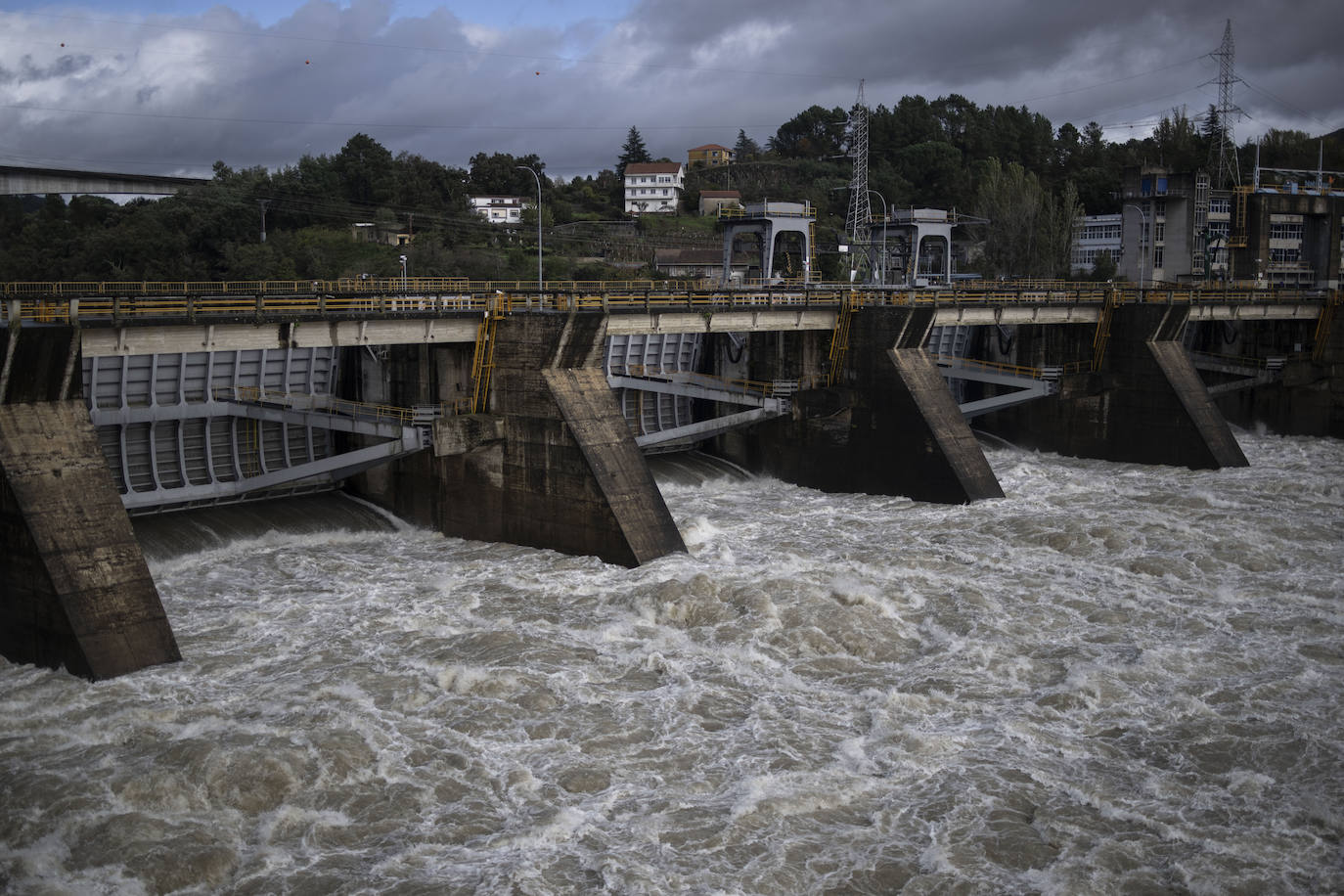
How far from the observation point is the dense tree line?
65438 mm

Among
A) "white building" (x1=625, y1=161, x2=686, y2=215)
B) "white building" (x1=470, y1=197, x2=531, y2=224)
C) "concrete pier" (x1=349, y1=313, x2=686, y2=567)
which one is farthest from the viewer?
"white building" (x1=625, y1=161, x2=686, y2=215)

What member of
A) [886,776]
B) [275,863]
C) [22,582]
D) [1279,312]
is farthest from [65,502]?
[1279,312]

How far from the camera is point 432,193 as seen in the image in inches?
3248

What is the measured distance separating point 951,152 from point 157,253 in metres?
72.7

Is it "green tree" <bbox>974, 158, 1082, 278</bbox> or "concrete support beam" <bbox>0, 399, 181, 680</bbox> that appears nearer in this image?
"concrete support beam" <bbox>0, 399, 181, 680</bbox>

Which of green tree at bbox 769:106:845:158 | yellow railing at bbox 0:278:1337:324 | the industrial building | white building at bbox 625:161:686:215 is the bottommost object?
yellow railing at bbox 0:278:1337:324

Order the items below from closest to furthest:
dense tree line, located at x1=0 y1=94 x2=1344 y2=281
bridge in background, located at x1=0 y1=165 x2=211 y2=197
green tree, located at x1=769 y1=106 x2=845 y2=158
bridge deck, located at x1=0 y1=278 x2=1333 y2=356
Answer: bridge deck, located at x1=0 y1=278 x2=1333 y2=356
bridge in background, located at x1=0 y1=165 x2=211 y2=197
dense tree line, located at x1=0 y1=94 x2=1344 y2=281
green tree, located at x1=769 y1=106 x2=845 y2=158

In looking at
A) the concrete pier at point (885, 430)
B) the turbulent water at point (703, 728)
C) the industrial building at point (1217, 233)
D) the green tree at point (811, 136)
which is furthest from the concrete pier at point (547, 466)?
the green tree at point (811, 136)

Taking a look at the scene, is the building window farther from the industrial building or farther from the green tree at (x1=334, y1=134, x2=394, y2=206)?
the green tree at (x1=334, y1=134, x2=394, y2=206)

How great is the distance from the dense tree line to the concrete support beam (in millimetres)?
37361

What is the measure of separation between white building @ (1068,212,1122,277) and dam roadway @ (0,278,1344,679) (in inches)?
1801

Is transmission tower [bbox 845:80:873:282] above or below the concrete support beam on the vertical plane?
above

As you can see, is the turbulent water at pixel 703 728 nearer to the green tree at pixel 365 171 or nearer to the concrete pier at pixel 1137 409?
Result: the concrete pier at pixel 1137 409

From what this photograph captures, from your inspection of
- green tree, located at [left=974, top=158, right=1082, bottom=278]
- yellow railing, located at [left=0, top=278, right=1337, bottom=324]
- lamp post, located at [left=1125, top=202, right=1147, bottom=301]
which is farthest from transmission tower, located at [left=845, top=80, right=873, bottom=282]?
green tree, located at [left=974, top=158, right=1082, bottom=278]
